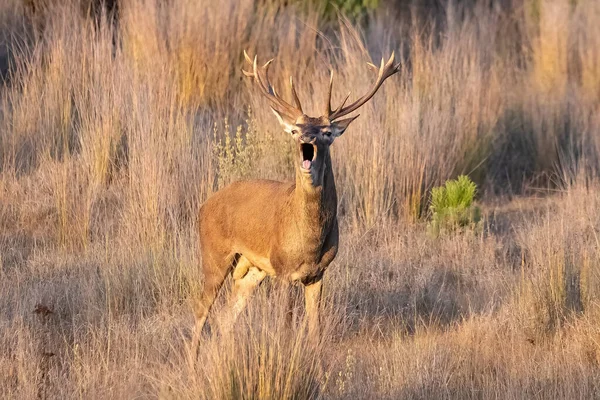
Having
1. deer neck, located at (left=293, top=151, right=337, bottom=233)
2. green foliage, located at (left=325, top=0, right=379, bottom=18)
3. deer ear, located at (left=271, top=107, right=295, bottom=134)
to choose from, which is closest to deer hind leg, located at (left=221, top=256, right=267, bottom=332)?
deer neck, located at (left=293, top=151, right=337, bottom=233)

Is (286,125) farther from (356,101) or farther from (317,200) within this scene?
(356,101)

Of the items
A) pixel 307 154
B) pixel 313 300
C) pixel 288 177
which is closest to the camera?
pixel 307 154

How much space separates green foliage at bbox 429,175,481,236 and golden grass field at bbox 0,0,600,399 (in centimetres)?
20

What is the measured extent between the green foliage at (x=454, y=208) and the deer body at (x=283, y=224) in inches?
100

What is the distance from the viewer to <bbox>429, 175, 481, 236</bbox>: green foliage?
998 cm

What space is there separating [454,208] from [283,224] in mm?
3288

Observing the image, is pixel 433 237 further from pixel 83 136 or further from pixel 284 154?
pixel 83 136

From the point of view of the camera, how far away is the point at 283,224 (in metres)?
7.11

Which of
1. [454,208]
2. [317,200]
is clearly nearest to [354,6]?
[454,208]

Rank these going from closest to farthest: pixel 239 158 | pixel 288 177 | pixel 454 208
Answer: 1. pixel 239 158
2. pixel 454 208
3. pixel 288 177

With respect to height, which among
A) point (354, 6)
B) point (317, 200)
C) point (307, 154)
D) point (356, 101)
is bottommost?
point (317, 200)

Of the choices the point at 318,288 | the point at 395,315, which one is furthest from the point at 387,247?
the point at 318,288

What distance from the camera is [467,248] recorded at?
9.52 metres

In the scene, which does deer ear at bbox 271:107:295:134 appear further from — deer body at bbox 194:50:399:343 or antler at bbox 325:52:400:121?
antler at bbox 325:52:400:121
